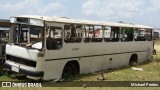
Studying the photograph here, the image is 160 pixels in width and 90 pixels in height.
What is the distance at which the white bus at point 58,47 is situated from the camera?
1276cm

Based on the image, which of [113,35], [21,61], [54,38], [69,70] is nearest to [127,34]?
[113,35]

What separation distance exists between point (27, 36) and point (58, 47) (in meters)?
1.34

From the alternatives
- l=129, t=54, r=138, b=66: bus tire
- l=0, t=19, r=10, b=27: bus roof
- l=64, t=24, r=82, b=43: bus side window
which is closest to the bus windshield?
l=0, t=19, r=10, b=27: bus roof

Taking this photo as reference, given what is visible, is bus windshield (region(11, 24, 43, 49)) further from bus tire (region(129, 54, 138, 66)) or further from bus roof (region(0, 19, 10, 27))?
bus tire (region(129, 54, 138, 66))

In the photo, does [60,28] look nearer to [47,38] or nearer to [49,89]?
[47,38]

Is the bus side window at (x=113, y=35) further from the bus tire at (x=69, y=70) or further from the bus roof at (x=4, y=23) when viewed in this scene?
the bus roof at (x=4, y=23)

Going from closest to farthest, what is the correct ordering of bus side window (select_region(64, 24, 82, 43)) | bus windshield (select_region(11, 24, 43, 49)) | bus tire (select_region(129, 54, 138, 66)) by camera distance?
1. bus windshield (select_region(11, 24, 43, 49))
2. bus side window (select_region(64, 24, 82, 43))
3. bus tire (select_region(129, 54, 138, 66))

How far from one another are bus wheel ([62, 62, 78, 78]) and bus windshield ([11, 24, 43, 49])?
188 centimetres

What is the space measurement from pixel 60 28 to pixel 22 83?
2670 millimetres

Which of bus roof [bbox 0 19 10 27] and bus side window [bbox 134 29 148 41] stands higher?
bus roof [bbox 0 19 10 27]

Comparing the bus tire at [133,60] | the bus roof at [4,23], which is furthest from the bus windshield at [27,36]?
the bus tire at [133,60]

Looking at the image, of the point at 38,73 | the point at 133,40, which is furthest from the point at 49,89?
the point at 133,40

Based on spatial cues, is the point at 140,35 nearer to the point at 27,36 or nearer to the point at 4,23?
the point at 4,23

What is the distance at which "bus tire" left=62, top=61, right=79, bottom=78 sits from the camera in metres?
14.3
